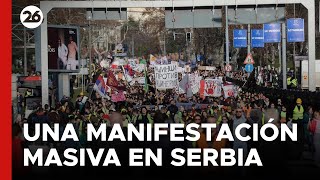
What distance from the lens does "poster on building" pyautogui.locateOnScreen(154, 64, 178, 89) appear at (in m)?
32.2

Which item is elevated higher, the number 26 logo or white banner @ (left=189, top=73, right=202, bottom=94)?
the number 26 logo

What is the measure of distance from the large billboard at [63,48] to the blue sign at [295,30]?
9.21m

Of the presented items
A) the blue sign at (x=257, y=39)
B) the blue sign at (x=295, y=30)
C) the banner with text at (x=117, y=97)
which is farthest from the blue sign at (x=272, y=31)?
the banner with text at (x=117, y=97)

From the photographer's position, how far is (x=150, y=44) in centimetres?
13375

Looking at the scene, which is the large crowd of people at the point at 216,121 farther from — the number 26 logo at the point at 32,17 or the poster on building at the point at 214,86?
the poster on building at the point at 214,86

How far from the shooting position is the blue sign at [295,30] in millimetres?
33875

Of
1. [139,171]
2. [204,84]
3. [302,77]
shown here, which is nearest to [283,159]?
[139,171]

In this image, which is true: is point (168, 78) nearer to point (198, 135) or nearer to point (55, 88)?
point (55, 88)

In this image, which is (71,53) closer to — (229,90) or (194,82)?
(194,82)

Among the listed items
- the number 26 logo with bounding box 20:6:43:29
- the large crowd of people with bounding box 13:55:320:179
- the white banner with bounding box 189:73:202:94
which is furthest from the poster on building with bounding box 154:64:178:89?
the number 26 logo with bounding box 20:6:43:29

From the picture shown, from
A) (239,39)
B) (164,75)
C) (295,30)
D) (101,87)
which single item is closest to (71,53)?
(101,87)

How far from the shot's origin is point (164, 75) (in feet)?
106

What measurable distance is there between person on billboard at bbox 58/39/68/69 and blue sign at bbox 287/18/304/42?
9.49 metres

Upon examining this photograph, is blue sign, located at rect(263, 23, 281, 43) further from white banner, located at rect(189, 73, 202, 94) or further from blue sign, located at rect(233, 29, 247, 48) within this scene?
blue sign, located at rect(233, 29, 247, 48)
